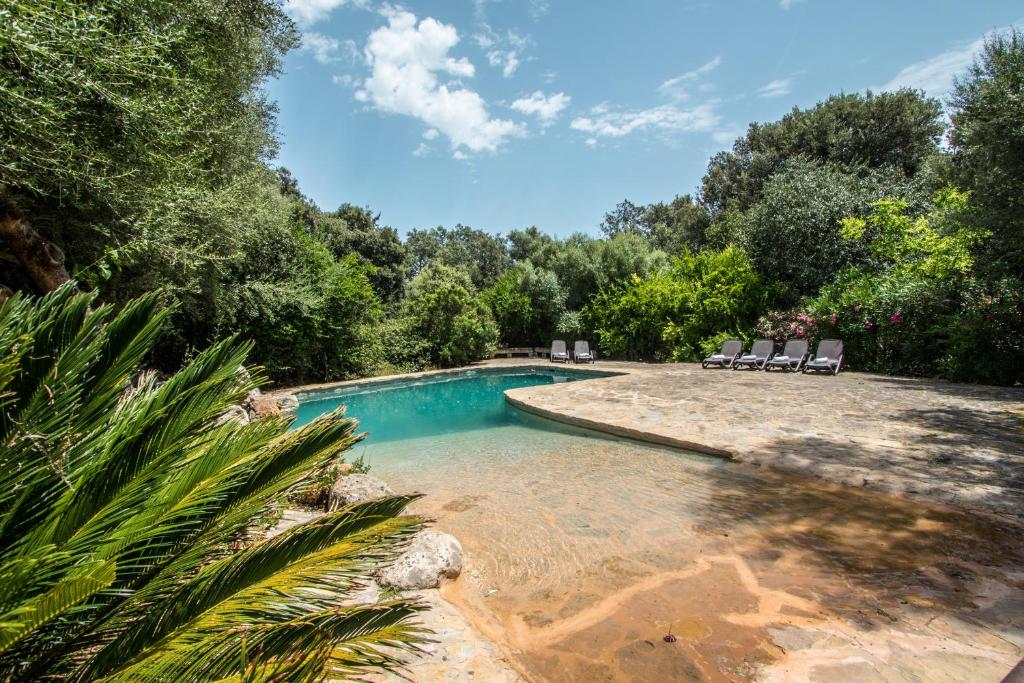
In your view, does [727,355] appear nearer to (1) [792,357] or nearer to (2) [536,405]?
(1) [792,357]

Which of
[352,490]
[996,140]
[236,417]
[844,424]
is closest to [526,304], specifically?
[844,424]

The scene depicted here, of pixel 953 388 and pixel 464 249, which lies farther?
pixel 464 249

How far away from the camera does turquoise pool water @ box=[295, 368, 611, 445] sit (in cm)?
999

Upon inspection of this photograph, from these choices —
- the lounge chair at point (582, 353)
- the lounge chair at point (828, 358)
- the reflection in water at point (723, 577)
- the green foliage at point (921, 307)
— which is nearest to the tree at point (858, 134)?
the green foliage at point (921, 307)

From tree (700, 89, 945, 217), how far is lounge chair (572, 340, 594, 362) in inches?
410

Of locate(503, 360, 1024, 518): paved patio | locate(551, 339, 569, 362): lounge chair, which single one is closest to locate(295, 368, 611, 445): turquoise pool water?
locate(503, 360, 1024, 518): paved patio

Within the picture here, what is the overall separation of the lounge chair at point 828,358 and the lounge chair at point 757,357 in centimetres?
114

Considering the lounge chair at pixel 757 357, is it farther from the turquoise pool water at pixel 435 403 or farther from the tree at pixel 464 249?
the tree at pixel 464 249

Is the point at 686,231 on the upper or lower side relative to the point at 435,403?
upper

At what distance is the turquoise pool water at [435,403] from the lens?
999 cm

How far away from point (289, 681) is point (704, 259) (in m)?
17.6

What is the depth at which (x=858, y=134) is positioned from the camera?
23.0 m

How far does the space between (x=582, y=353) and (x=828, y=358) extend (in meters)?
8.19

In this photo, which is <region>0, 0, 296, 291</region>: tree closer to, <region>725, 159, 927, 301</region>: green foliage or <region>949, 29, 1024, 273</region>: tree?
<region>949, 29, 1024, 273</region>: tree
